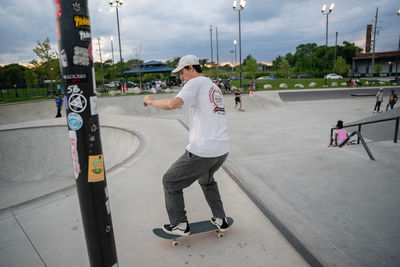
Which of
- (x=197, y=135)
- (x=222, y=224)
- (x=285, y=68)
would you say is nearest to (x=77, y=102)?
(x=197, y=135)

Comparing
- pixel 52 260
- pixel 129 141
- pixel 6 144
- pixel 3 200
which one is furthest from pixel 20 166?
pixel 52 260

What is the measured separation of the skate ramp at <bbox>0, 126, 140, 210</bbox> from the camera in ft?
25.7

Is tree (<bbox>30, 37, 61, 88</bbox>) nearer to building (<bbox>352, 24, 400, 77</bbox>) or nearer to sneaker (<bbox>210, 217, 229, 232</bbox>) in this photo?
sneaker (<bbox>210, 217, 229, 232</bbox>)

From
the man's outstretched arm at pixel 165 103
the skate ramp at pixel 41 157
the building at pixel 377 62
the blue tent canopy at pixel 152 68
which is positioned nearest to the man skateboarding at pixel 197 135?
the man's outstretched arm at pixel 165 103

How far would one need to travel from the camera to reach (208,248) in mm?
2543

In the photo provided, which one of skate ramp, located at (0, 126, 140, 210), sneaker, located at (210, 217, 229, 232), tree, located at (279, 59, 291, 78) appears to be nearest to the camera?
sneaker, located at (210, 217, 229, 232)

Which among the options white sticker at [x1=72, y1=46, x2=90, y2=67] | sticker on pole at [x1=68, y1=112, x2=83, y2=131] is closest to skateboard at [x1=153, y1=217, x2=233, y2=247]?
sticker on pole at [x1=68, y1=112, x2=83, y2=131]

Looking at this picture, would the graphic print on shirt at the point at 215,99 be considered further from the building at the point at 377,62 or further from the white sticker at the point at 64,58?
the building at the point at 377,62

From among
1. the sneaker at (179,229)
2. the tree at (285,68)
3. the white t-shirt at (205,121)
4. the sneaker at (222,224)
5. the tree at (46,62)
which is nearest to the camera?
the white t-shirt at (205,121)

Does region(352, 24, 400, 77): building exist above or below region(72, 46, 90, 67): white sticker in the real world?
above

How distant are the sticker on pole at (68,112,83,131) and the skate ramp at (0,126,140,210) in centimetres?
628

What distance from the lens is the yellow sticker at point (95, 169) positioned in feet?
5.04

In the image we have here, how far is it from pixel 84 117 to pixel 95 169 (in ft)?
1.12

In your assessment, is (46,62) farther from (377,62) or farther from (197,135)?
(377,62)
